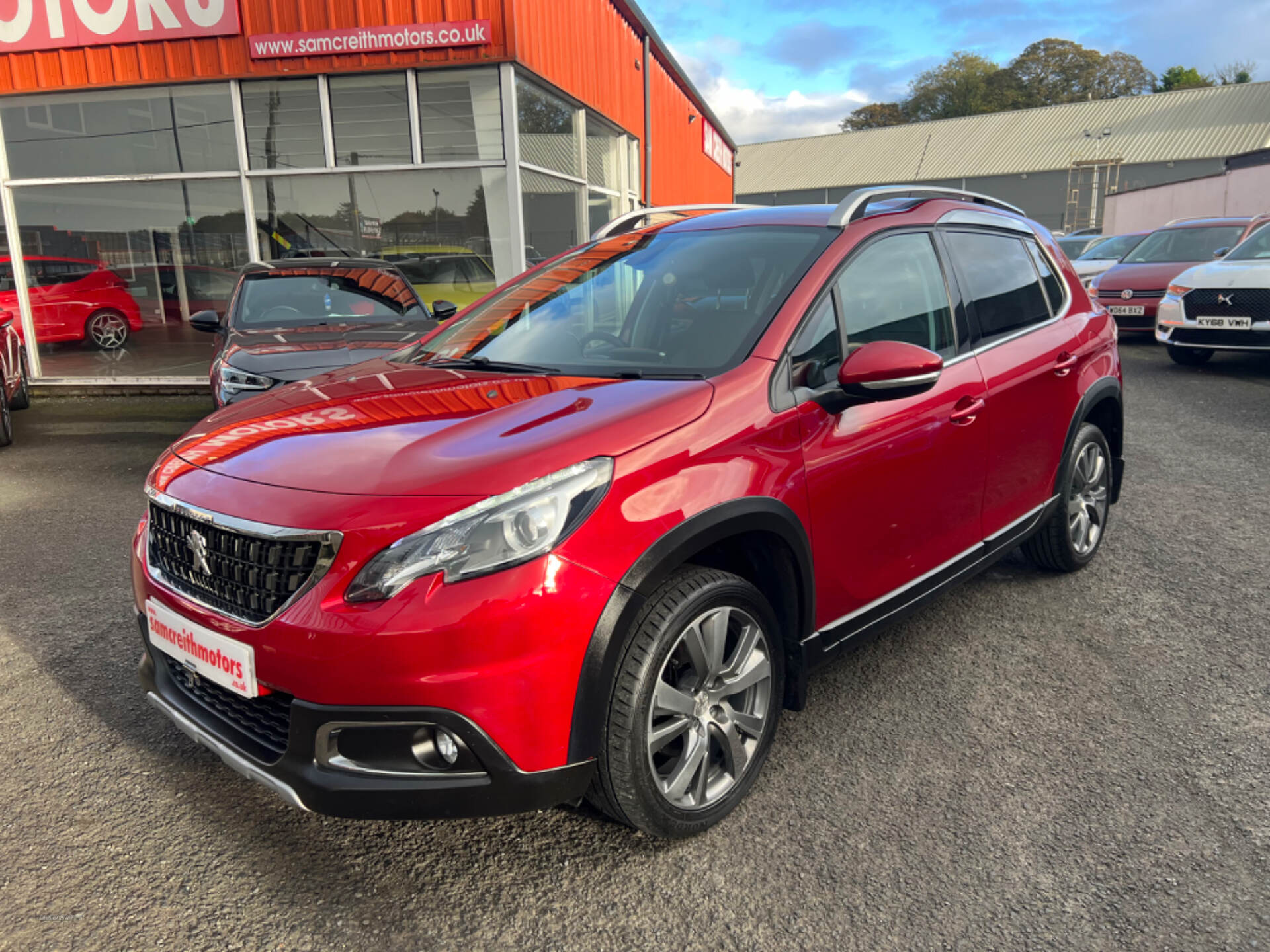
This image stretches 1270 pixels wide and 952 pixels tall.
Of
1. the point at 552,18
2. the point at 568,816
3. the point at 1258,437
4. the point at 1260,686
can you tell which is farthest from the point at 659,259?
the point at 552,18

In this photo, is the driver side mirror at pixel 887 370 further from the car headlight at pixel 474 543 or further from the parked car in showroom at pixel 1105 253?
the parked car in showroom at pixel 1105 253

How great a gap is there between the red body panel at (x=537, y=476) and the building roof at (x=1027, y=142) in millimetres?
55836

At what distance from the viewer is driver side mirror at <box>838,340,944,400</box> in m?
2.70

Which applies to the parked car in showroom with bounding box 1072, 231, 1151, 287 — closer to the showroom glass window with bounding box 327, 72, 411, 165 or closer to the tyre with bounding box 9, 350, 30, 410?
the showroom glass window with bounding box 327, 72, 411, 165

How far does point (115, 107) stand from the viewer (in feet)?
37.5

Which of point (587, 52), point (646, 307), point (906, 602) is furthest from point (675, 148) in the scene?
point (906, 602)

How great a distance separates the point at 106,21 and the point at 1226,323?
1354 centimetres

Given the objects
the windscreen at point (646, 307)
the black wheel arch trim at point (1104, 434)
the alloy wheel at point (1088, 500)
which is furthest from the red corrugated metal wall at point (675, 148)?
the windscreen at point (646, 307)

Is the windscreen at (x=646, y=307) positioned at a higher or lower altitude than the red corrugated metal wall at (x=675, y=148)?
lower

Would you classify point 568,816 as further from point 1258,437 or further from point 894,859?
point 1258,437

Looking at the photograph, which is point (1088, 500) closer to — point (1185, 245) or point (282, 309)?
point (282, 309)

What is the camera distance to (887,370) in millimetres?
2693

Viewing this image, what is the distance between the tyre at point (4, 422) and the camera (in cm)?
809

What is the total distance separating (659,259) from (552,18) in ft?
31.9
